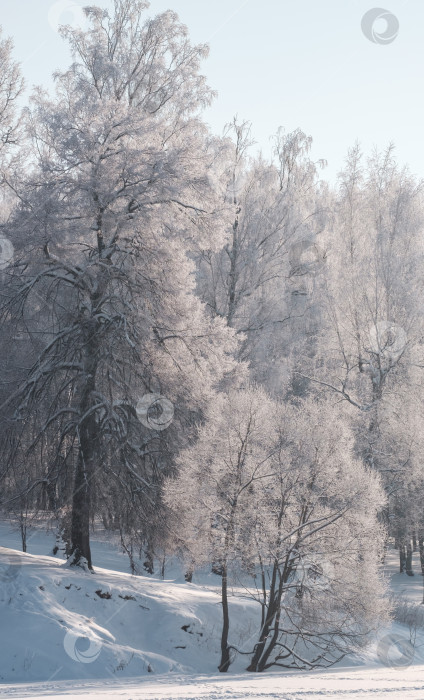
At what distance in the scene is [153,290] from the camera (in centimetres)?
1304

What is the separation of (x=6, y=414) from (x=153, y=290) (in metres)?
3.99

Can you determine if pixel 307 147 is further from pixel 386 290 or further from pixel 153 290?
pixel 153 290

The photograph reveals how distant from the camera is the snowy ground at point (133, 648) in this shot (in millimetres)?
7508

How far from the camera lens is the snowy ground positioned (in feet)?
24.6

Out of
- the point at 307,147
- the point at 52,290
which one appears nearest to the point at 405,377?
Answer: the point at 307,147
